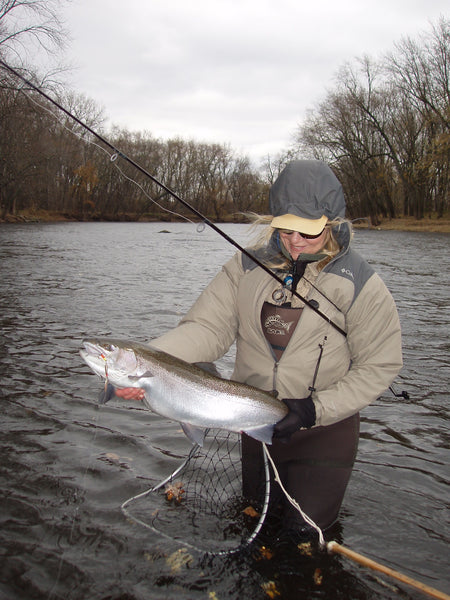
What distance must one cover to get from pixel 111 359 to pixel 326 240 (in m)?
1.47

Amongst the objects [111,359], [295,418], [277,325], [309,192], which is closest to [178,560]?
[295,418]

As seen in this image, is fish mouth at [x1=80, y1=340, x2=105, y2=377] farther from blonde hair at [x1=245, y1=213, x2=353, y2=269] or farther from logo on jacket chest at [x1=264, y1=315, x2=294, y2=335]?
blonde hair at [x1=245, y1=213, x2=353, y2=269]

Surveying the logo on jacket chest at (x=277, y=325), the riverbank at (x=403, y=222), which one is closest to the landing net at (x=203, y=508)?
the logo on jacket chest at (x=277, y=325)

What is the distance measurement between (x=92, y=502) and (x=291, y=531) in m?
1.48

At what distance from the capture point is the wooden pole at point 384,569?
9.27 ft

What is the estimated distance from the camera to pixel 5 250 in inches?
853

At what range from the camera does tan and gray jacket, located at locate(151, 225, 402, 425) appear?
3.06 meters

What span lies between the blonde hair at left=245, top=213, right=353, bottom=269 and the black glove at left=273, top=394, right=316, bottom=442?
84 centimetres

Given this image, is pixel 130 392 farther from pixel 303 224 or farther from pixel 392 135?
pixel 392 135

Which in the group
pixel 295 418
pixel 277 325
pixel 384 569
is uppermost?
pixel 277 325

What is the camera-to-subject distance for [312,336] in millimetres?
3141

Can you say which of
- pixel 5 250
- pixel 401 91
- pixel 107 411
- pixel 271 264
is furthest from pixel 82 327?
pixel 401 91

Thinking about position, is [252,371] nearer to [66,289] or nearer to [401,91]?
[66,289]

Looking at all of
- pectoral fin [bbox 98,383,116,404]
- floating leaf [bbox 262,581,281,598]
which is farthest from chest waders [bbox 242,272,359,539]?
pectoral fin [bbox 98,383,116,404]
